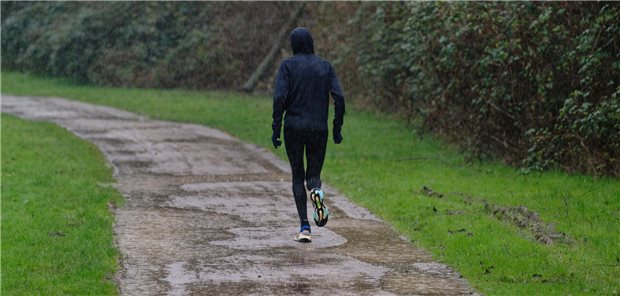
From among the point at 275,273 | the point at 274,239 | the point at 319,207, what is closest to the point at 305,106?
the point at 319,207

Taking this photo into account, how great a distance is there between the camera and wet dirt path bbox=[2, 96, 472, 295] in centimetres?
824

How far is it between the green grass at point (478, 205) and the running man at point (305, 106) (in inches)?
46.7

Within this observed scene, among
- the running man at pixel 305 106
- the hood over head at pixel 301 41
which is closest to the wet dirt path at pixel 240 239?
the running man at pixel 305 106

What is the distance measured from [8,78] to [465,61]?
25594 millimetres

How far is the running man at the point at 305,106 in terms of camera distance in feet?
32.7

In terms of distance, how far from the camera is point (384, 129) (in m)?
22.0

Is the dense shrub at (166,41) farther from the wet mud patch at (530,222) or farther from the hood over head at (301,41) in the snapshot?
the hood over head at (301,41)

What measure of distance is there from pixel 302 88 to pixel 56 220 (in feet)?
10.4

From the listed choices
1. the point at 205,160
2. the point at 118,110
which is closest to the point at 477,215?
the point at 205,160

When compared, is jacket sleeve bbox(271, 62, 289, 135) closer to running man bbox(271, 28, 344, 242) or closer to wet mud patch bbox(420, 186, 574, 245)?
running man bbox(271, 28, 344, 242)

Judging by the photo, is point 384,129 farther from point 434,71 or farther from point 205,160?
point 205,160

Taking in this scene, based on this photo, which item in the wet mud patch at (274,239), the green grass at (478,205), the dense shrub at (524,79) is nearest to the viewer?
the green grass at (478,205)

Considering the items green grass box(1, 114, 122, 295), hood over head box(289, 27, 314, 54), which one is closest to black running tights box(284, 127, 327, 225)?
hood over head box(289, 27, 314, 54)

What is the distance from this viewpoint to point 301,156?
10281 millimetres
